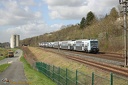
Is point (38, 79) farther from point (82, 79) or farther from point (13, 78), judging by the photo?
point (82, 79)

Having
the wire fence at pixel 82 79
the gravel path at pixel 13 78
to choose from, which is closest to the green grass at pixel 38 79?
the gravel path at pixel 13 78

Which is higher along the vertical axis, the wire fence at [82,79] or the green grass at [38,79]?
the wire fence at [82,79]

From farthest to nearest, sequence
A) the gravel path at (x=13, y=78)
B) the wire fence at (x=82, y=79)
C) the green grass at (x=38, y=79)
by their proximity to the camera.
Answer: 1. the gravel path at (x=13, y=78)
2. the green grass at (x=38, y=79)
3. the wire fence at (x=82, y=79)

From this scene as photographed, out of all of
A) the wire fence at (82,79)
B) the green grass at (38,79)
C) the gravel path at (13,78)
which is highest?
the wire fence at (82,79)

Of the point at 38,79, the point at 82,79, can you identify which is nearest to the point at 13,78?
the point at 38,79

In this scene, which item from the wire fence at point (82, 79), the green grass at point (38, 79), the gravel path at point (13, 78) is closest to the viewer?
the wire fence at point (82, 79)

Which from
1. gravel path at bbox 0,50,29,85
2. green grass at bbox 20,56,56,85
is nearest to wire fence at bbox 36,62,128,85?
green grass at bbox 20,56,56,85

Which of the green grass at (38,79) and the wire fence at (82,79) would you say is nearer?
the wire fence at (82,79)

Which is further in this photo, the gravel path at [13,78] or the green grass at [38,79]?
the gravel path at [13,78]

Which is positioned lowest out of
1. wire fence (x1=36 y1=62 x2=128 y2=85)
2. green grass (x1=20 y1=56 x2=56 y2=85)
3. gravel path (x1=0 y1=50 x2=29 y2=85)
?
gravel path (x1=0 y1=50 x2=29 y2=85)

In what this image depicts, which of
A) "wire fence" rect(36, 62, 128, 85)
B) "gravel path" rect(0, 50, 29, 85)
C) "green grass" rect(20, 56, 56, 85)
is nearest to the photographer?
"wire fence" rect(36, 62, 128, 85)

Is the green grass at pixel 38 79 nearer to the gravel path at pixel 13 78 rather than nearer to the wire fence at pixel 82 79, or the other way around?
the gravel path at pixel 13 78

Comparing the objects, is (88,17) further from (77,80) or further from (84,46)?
(77,80)

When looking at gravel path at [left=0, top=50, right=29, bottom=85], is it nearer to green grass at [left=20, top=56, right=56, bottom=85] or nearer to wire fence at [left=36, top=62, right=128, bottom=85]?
green grass at [left=20, top=56, right=56, bottom=85]
